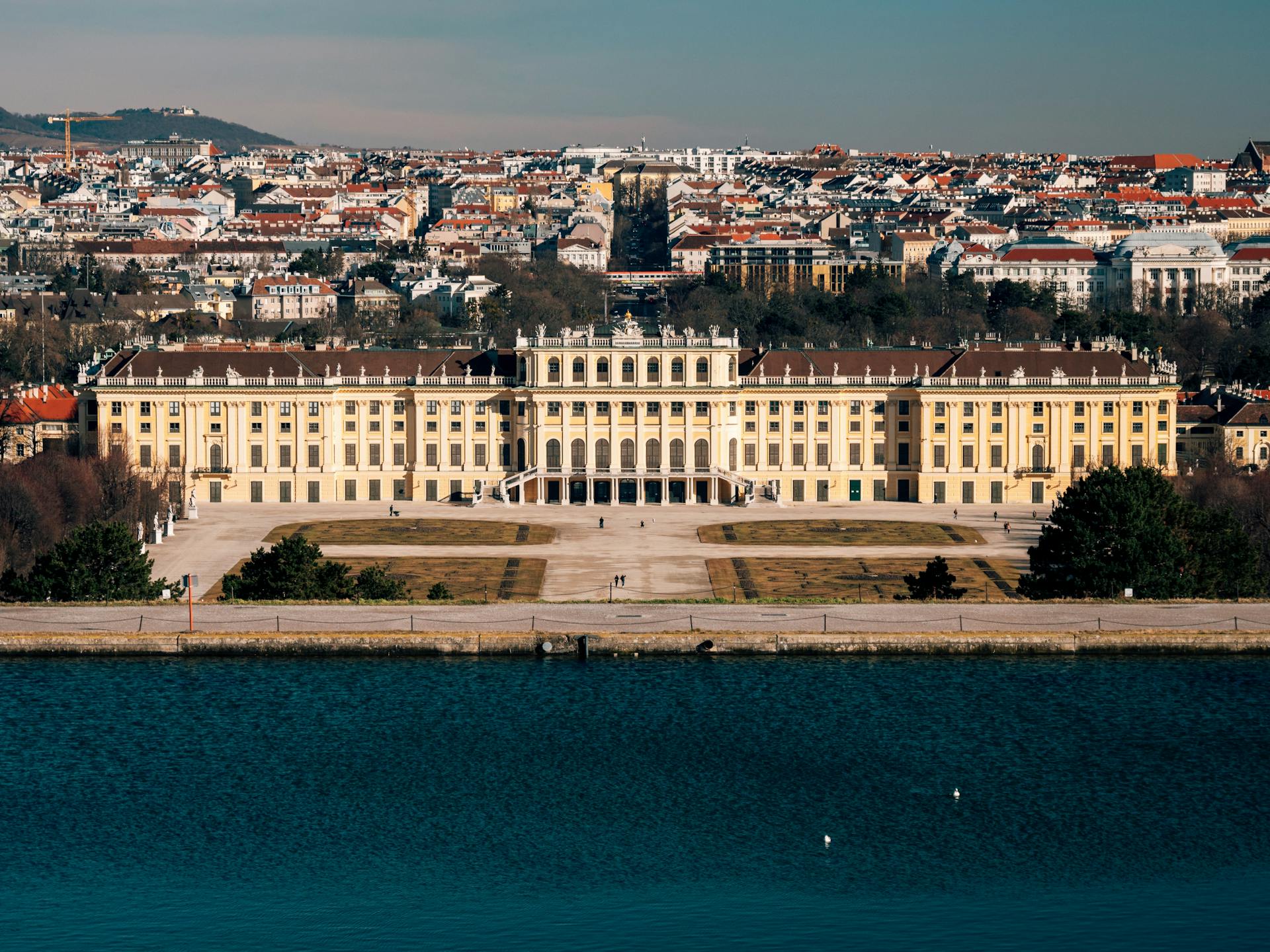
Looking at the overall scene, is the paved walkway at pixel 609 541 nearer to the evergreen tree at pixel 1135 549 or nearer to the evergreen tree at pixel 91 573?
the evergreen tree at pixel 91 573

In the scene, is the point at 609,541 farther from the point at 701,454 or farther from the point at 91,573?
the point at 91,573

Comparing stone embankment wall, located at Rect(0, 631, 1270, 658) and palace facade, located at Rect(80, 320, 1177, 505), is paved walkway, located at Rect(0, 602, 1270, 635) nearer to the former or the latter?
stone embankment wall, located at Rect(0, 631, 1270, 658)

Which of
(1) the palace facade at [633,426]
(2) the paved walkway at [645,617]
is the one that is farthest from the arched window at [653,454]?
(2) the paved walkway at [645,617]

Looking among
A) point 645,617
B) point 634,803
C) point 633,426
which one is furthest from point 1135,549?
point 633,426

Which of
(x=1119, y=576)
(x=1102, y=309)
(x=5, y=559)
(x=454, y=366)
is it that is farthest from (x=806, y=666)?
(x=1102, y=309)

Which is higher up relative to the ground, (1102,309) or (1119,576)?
(1102,309)

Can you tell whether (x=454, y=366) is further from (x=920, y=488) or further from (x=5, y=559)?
(x=5, y=559)
